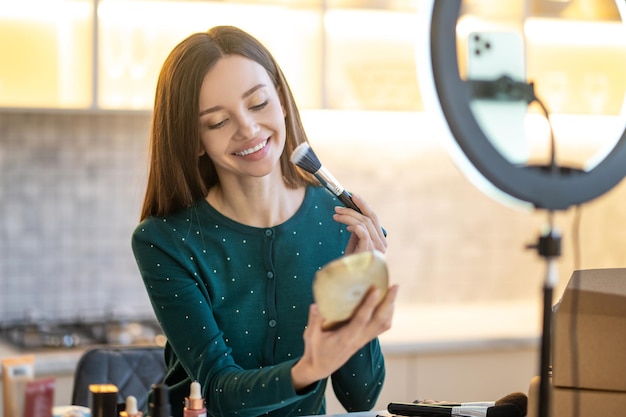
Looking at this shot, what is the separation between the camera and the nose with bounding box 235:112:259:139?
1.44 meters

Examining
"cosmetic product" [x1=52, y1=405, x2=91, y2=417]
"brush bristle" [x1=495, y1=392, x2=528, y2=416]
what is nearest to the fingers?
"brush bristle" [x1=495, y1=392, x2=528, y2=416]

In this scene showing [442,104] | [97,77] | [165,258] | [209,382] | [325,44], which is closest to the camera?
[442,104]

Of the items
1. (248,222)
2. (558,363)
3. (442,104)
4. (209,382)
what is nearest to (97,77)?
(248,222)

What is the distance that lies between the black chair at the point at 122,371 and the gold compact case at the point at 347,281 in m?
1.16

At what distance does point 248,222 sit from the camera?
1624 mm

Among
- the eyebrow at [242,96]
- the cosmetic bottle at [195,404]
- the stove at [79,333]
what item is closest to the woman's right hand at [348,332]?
the cosmetic bottle at [195,404]

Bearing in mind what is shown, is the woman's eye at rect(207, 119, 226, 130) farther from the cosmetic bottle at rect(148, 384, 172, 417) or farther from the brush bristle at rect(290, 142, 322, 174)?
the cosmetic bottle at rect(148, 384, 172, 417)

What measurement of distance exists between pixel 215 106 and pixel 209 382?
1.37ft

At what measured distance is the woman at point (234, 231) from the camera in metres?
1.45

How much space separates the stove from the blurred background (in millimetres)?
110

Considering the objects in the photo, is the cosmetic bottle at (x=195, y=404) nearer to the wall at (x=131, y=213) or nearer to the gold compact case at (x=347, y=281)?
the gold compact case at (x=347, y=281)

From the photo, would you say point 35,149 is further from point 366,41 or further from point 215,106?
point 215,106

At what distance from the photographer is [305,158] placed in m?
1.42

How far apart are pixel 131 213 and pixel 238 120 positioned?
1.96 m
